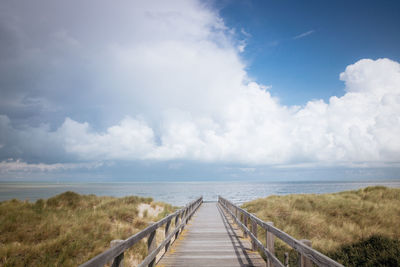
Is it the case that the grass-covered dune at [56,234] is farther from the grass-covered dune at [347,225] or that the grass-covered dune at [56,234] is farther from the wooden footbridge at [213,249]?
the grass-covered dune at [347,225]

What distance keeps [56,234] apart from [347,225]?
13.5 m

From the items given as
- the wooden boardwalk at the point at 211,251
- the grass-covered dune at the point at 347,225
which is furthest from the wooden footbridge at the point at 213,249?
the grass-covered dune at the point at 347,225

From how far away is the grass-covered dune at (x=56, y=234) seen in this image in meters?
7.85

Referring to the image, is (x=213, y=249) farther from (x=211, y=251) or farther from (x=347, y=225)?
(x=347, y=225)

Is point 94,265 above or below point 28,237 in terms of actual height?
above

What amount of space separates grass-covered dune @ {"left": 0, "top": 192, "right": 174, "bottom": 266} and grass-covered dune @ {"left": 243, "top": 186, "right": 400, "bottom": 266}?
671cm

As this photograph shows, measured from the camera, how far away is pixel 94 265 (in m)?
2.59

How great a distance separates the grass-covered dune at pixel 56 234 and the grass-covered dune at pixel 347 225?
6.71m

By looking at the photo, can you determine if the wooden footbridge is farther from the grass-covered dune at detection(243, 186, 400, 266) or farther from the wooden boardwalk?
the grass-covered dune at detection(243, 186, 400, 266)

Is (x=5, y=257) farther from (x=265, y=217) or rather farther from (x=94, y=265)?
(x=265, y=217)

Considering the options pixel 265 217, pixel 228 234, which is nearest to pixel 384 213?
pixel 265 217

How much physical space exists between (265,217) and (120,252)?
12.2 m

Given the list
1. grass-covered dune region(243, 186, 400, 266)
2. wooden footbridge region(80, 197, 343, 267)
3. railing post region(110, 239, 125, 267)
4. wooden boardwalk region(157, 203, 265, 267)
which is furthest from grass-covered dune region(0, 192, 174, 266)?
grass-covered dune region(243, 186, 400, 266)

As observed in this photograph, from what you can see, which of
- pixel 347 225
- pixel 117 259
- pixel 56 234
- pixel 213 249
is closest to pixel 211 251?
pixel 213 249
